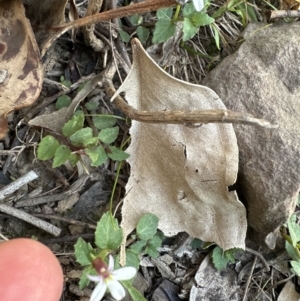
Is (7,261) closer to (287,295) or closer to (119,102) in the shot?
(119,102)

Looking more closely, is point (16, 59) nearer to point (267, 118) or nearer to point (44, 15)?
point (44, 15)

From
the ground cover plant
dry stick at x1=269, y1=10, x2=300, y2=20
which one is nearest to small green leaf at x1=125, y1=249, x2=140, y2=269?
the ground cover plant

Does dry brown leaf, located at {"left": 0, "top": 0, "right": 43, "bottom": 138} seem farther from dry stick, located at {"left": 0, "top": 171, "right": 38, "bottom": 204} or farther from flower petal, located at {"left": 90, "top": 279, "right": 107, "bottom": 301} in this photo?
flower petal, located at {"left": 90, "top": 279, "right": 107, "bottom": 301}

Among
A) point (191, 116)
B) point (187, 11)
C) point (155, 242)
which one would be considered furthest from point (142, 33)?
point (155, 242)

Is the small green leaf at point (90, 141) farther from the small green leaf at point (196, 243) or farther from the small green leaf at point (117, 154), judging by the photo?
the small green leaf at point (196, 243)

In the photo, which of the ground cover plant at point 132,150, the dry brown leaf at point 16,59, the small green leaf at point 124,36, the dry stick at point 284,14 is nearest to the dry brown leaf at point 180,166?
the ground cover plant at point 132,150

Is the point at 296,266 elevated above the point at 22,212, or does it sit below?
below
